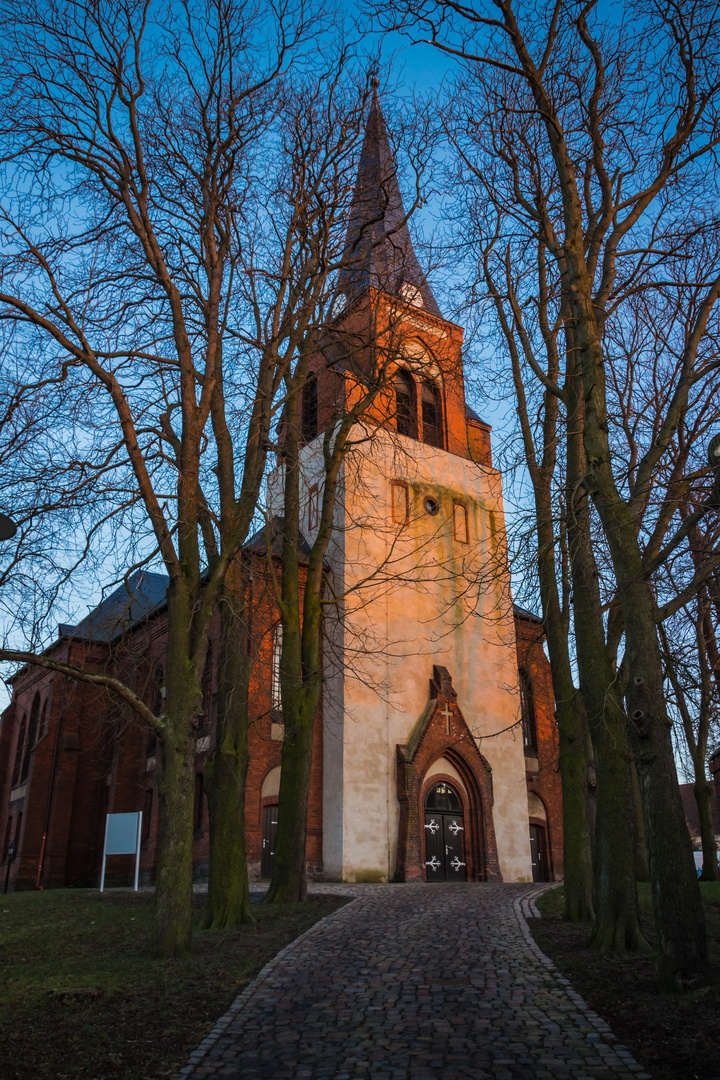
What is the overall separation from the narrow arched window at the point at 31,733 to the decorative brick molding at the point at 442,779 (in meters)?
14.6

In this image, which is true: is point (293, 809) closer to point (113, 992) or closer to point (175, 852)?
point (175, 852)

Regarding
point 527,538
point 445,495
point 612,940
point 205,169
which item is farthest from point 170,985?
point 445,495

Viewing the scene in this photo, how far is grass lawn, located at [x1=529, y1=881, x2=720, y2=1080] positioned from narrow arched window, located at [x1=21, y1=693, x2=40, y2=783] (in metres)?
25.3

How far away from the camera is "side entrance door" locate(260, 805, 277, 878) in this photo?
23.3m

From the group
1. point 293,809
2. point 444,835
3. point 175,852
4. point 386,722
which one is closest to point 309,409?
point 386,722

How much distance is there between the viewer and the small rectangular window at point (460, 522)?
94.9 feet

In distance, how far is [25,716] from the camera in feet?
110

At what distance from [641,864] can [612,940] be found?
9.92m

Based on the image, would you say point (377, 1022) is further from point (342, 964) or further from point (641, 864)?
point (641, 864)

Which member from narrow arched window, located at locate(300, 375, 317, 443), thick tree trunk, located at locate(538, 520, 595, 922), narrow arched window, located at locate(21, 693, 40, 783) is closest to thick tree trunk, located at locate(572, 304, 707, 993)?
thick tree trunk, located at locate(538, 520, 595, 922)

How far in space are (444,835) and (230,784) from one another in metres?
14.6

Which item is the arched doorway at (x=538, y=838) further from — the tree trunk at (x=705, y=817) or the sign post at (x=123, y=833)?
the sign post at (x=123, y=833)

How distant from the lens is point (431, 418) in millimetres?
30812

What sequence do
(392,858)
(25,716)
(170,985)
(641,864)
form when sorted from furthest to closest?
(25,716) < (392,858) < (641,864) < (170,985)
